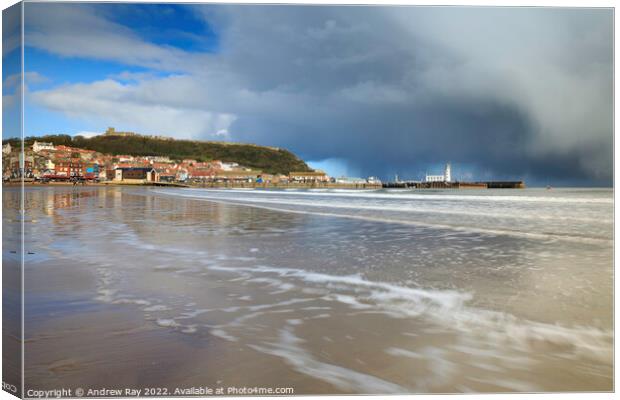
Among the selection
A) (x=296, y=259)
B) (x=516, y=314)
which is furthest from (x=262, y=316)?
(x=296, y=259)

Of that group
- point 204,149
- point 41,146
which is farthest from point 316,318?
point 204,149

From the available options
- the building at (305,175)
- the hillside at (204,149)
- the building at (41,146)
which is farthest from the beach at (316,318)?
the building at (305,175)

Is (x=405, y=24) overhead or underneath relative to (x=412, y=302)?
overhead

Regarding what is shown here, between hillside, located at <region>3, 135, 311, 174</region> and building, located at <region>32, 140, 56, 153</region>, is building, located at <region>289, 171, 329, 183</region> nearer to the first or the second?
hillside, located at <region>3, 135, 311, 174</region>

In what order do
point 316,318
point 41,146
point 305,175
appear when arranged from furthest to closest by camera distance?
point 305,175 → point 41,146 → point 316,318

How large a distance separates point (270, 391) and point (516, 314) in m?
1.94

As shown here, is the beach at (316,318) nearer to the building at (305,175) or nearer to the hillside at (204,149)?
the hillside at (204,149)

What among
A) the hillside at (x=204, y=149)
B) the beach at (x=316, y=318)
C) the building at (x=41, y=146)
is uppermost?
the hillside at (x=204, y=149)

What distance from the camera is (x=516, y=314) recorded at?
3201mm

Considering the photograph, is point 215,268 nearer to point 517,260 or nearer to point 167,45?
point 167,45

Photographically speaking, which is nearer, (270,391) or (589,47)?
(270,391)

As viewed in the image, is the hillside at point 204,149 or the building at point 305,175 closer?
the hillside at point 204,149

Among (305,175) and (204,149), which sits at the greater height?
(204,149)

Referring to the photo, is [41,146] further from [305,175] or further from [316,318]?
[305,175]
